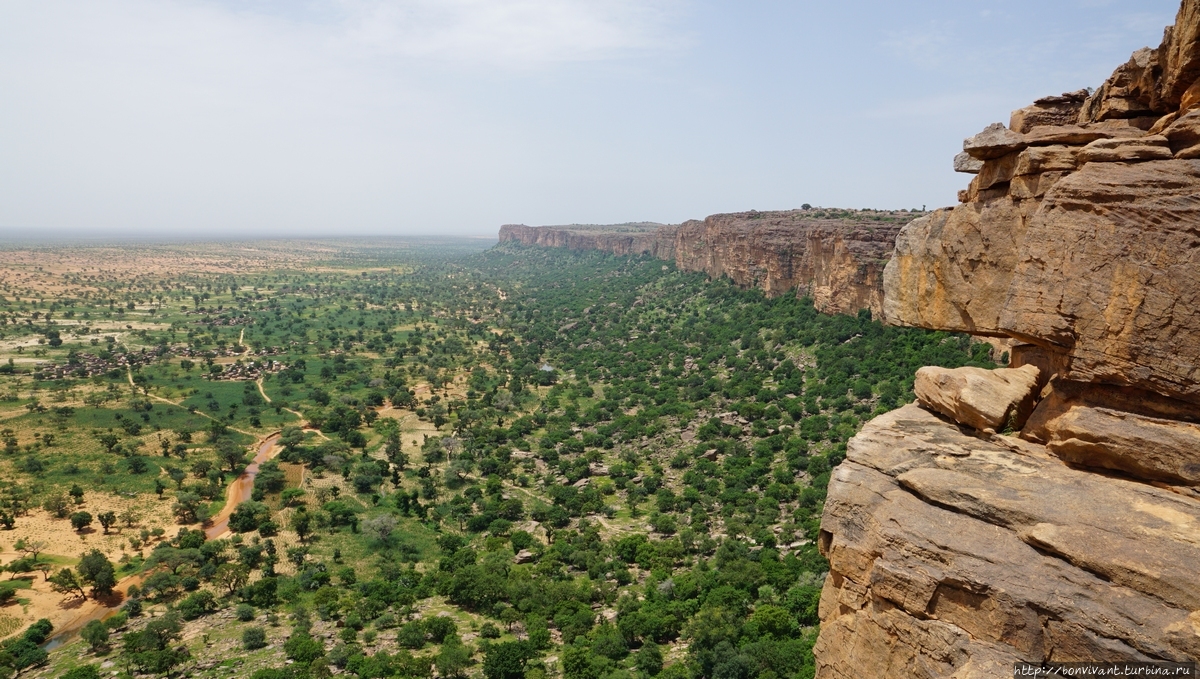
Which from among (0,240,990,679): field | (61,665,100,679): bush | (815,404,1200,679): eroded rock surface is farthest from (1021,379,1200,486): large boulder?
(61,665,100,679): bush

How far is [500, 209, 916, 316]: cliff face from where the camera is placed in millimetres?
60812

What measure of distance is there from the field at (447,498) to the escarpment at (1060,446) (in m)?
17.7

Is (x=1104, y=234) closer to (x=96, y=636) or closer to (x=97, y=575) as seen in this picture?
(x=96, y=636)

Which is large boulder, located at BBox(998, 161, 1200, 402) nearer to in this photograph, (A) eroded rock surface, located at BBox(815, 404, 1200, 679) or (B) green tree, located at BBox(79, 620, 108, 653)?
(A) eroded rock surface, located at BBox(815, 404, 1200, 679)

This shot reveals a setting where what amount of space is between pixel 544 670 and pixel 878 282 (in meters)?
48.3

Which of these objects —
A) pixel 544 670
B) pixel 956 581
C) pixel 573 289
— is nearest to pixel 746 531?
pixel 544 670

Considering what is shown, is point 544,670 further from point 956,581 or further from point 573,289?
point 573,289

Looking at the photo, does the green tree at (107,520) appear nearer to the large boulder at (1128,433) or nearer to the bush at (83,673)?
the bush at (83,673)

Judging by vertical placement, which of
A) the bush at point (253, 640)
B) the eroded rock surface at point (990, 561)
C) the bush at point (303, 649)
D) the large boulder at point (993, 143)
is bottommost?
the bush at point (253, 640)

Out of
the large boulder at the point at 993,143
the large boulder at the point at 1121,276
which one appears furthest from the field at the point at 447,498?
the large boulder at the point at 993,143

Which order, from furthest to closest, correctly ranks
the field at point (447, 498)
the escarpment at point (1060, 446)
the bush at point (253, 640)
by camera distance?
the bush at point (253, 640) < the field at point (447, 498) < the escarpment at point (1060, 446)

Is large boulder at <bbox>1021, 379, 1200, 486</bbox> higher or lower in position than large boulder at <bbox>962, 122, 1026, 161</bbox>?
lower

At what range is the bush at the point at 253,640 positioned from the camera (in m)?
30.7

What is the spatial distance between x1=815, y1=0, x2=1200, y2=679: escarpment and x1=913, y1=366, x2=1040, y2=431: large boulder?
0.14 ft
